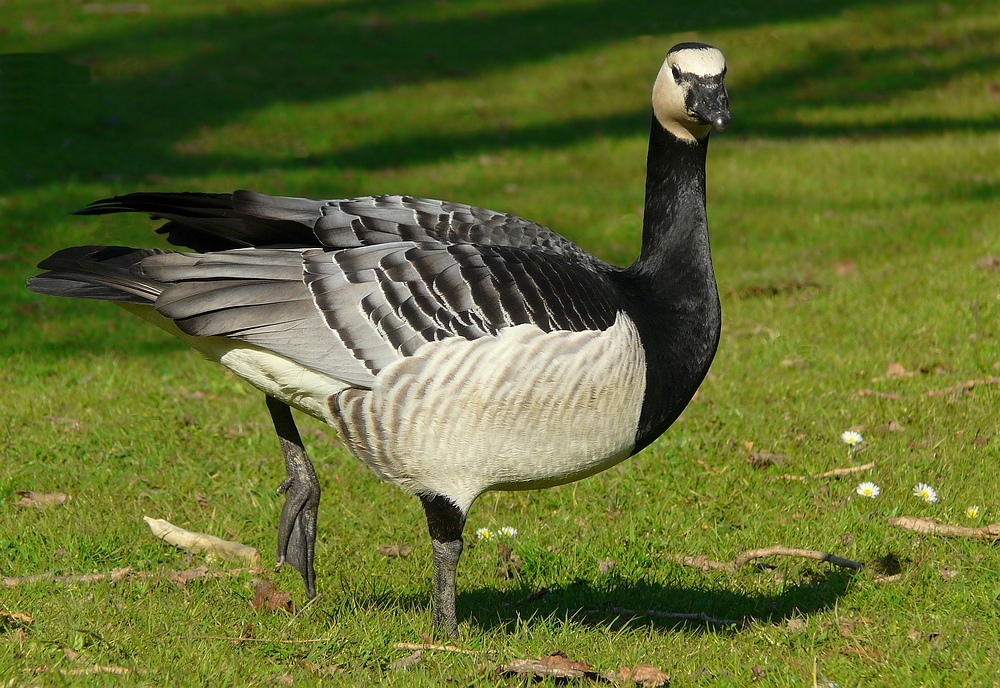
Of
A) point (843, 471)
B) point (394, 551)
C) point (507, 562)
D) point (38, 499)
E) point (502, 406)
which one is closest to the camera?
point (502, 406)

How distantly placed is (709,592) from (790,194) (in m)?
7.77

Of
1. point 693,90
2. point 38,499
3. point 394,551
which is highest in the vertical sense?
point 693,90

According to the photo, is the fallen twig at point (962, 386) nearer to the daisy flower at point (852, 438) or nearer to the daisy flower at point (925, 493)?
the daisy flower at point (852, 438)

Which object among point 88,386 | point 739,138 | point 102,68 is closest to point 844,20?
point 739,138

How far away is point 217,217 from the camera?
14.6 feet

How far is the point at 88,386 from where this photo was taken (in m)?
7.14

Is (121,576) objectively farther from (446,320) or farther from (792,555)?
(792,555)

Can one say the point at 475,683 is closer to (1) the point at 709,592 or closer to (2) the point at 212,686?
(2) the point at 212,686

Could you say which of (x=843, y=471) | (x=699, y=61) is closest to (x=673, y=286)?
(x=699, y=61)

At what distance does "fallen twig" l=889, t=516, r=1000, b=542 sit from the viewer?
17.0 feet

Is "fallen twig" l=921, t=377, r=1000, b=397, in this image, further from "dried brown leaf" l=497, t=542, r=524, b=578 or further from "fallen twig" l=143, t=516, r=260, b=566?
"fallen twig" l=143, t=516, r=260, b=566

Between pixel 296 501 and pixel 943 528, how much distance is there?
309cm

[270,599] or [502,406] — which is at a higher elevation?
[502,406]

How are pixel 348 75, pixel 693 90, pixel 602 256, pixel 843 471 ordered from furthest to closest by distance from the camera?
pixel 348 75, pixel 602 256, pixel 843 471, pixel 693 90
